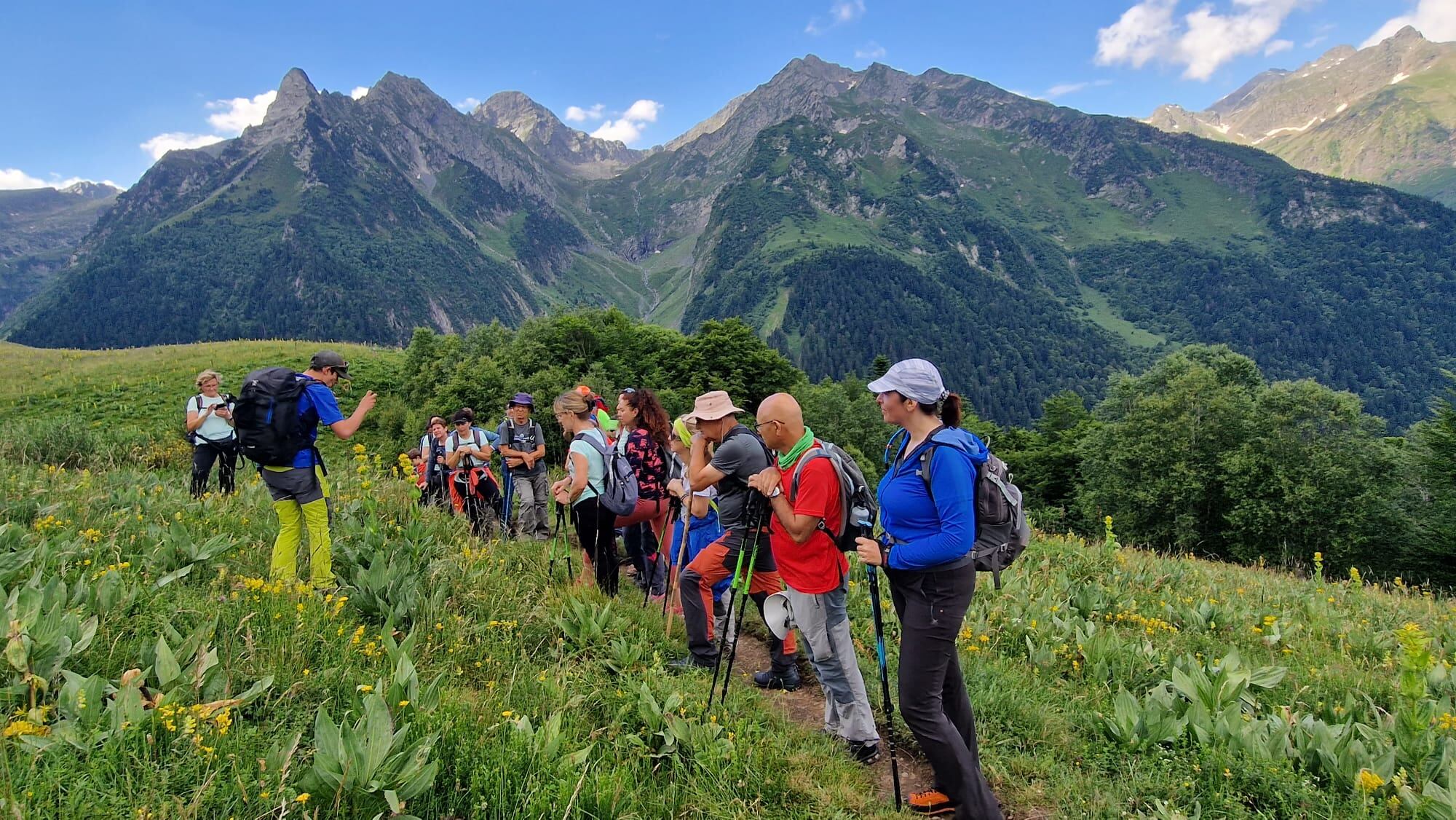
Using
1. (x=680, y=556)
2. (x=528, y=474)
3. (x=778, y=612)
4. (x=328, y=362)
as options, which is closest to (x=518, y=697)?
(x=778, y=612)

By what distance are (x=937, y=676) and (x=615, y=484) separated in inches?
144

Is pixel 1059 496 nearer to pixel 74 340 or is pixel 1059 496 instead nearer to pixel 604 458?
pixel 604 458

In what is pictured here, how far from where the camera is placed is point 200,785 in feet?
7.90

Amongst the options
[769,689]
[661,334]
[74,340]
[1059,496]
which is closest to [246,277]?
[74,340]

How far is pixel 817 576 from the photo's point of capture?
397 cm

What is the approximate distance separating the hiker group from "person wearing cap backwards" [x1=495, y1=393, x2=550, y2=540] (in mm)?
25

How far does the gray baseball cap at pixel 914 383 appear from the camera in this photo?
338cm

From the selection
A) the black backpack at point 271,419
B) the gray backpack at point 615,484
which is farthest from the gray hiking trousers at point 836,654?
the black backpack at point 271,419

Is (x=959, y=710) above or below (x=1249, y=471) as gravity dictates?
above

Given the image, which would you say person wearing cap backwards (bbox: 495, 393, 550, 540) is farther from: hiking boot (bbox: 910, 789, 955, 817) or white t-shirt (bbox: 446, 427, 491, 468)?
hiking boot (bbox: 910, 789, 955, 817)

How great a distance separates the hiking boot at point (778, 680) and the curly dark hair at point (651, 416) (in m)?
2.61

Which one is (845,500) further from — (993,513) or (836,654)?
(836,654)

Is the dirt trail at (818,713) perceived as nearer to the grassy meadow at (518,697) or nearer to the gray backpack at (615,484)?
the grassy meadow at (518,697)

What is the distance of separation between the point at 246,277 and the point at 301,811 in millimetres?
252130
